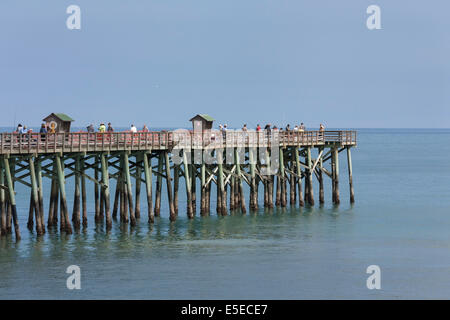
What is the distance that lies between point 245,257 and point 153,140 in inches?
413

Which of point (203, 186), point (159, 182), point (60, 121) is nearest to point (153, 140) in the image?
point (159, 182)

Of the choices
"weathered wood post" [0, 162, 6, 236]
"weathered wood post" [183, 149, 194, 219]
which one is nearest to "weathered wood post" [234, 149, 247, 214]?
"weathered wood post" [183, 149, 194, 219]

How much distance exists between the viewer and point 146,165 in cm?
4884

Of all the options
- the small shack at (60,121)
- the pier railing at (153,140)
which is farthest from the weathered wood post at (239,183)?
the small shack at (60,121)

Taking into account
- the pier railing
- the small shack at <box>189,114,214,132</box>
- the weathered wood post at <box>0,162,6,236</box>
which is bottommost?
the weathered wood post at <box>0,162,6,236</box>

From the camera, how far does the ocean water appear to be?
34.9 meters

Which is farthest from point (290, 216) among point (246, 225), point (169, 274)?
point (169, 274)

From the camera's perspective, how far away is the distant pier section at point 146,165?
43562mm

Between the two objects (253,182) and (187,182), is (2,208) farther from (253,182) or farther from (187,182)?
(253,182)

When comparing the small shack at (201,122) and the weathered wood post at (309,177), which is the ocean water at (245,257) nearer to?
the weathered wood post at (309,177)

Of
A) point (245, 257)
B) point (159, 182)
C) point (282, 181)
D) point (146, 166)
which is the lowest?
point (245, 257)

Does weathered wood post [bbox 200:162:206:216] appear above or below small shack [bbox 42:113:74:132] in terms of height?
below

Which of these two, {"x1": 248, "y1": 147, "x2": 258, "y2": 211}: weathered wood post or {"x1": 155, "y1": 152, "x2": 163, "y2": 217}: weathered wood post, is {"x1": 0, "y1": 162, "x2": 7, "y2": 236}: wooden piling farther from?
{"x1": 248, "y1": 147, "x2": 258, "y2": 211}: weathered wood post
